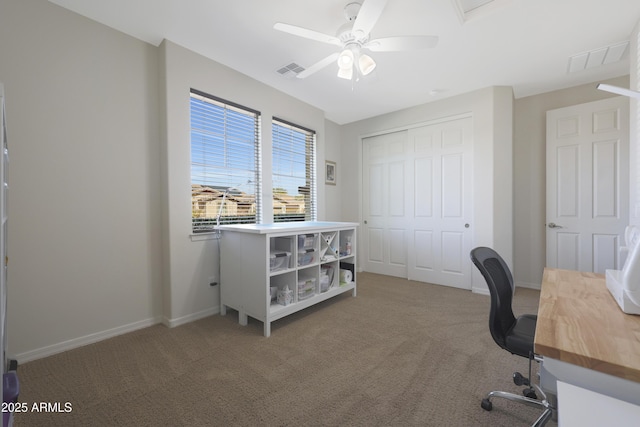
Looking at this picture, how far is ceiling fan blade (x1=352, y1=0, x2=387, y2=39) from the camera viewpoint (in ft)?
5.20

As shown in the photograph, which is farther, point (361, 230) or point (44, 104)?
point (361, 230)

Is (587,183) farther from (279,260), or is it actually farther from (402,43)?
(279,260)

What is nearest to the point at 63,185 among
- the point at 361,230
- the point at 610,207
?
the point at 361,230

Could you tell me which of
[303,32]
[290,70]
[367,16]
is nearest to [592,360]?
[367,16]

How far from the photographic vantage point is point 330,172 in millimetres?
4676

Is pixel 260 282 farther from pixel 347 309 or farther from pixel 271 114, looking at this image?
pixel 271 114

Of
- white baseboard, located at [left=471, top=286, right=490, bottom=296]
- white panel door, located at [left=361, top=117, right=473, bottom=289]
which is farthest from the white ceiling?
white baseboard, located at [left=471, top=286, right=490, bottom=296]

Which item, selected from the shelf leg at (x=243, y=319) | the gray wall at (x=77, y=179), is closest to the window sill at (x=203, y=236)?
the gray wall at (x=77, y=179)

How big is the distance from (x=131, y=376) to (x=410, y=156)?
13.4ft

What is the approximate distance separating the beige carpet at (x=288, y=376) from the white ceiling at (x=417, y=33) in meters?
2.35

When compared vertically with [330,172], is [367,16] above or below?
above

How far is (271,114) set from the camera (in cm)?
340

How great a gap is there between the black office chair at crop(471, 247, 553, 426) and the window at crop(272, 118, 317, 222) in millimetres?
2637

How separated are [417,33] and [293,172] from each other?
223 centimetres
